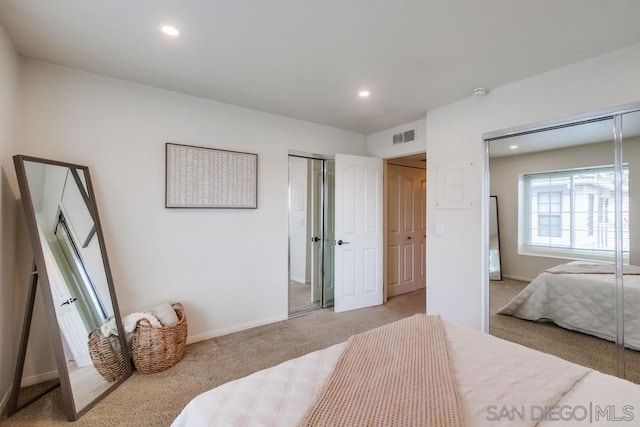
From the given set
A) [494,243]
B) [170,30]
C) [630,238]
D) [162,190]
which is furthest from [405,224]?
[170,30]

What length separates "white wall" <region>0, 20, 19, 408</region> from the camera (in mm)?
1889

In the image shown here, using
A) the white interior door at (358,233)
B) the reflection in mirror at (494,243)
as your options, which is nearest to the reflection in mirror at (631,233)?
the reflection in mirror at (494,243)

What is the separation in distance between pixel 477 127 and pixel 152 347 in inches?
136

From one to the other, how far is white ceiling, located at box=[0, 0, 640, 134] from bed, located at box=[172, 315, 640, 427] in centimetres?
188

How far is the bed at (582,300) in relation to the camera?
6.92 ft

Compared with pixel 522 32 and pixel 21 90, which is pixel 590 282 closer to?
pixel 522 32

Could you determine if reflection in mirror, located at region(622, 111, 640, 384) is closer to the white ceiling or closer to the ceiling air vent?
the white ceiling

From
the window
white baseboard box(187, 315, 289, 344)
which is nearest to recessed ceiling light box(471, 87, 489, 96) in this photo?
the window

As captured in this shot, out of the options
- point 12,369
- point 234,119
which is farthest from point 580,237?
point 12,369

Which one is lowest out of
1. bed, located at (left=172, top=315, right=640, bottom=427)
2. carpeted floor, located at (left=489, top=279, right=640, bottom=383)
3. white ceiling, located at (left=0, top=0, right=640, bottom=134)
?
carpeted floor, located at (left=489, top=279, right=640, bottom=383)

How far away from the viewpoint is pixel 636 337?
2.08 m

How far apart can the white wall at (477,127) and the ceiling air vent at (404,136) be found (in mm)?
402

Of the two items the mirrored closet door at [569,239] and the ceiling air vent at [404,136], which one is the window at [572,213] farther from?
the ceiling air vent at [404,136]

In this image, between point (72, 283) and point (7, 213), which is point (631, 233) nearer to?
point (72, 283)
